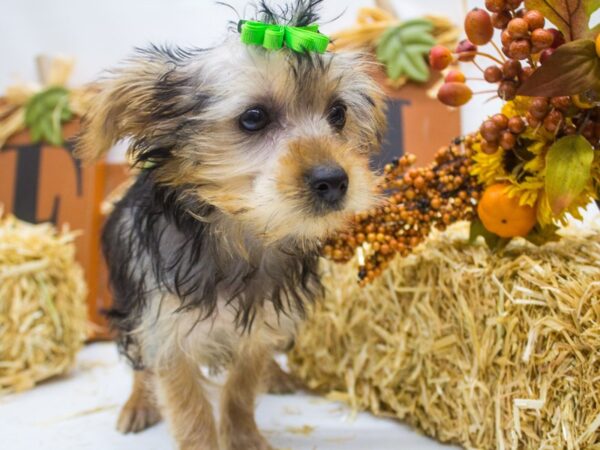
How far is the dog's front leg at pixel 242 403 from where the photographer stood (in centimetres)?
185

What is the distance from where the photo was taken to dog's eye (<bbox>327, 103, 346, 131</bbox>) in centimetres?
159

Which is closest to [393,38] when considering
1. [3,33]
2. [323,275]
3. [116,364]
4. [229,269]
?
[323,275]

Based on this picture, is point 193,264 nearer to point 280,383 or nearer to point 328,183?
point 328,183

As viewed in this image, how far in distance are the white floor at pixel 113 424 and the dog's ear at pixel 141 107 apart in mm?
962

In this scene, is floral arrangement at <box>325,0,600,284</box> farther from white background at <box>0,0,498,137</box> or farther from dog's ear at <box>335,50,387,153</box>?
white background at <box>0,0,498,137</box>

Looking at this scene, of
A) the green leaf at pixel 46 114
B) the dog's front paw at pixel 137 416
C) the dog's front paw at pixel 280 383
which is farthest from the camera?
the green leaf at pixel 46 114

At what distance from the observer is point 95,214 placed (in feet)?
10.9

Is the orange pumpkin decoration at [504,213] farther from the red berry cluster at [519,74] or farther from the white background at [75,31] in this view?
the white background at [75,31]

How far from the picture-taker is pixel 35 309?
2.54 metres

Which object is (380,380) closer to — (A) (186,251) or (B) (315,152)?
(A) (186,251)

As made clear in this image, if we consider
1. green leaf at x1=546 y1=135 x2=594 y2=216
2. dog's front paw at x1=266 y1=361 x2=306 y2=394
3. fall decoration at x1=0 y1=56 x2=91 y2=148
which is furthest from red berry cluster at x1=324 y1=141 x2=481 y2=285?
fall decoration at x1=0 y1=56 x2=91 y2=148

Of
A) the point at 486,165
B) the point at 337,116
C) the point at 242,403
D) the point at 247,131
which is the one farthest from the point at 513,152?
the point at 242,403

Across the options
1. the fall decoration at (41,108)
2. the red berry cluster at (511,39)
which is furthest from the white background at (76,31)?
the red berry cluster at (511,39)

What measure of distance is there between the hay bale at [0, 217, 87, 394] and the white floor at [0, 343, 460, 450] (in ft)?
0.33
